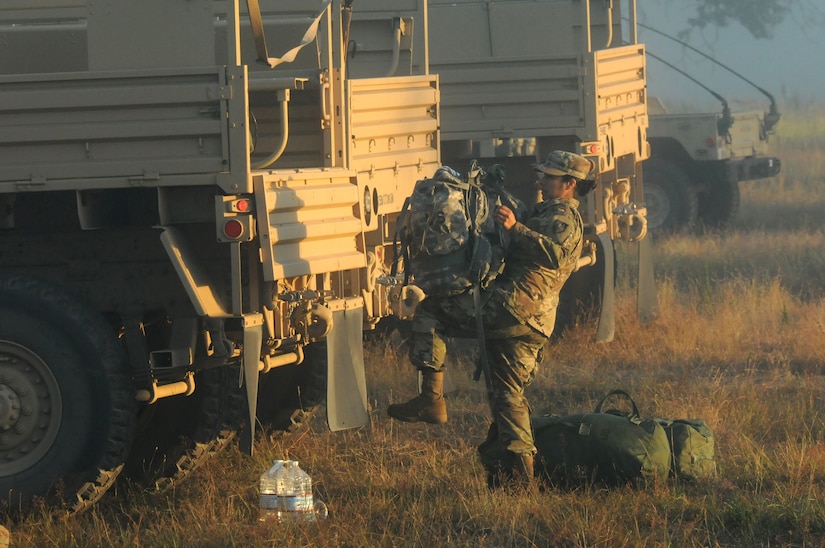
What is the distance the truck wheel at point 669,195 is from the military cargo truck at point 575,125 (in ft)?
16.9

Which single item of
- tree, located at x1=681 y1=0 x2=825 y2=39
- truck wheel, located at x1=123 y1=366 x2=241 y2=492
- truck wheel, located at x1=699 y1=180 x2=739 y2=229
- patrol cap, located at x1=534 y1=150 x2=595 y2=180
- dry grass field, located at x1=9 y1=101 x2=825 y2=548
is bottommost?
dry grass field, located at x1=9 y1=101 x2=825 y2=548

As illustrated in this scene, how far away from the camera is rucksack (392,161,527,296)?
5848 mm

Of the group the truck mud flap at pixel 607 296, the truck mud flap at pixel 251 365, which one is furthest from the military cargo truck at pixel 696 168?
the truck mud flap at pixel 251 365

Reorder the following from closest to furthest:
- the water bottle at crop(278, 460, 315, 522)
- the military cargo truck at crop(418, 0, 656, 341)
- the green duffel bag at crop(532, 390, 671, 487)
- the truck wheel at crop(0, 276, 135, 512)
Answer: the truck wheel at crop(0, 276, 135, 512) → the water bottle at crop(278, 460, 315, 522) → the green duffel bag at crop(532, 390, 671, 487) → the military cargo truck at crop(418, 0, 656, 341)

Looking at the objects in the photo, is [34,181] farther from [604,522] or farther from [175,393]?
[604,522]

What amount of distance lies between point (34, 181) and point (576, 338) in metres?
5.16

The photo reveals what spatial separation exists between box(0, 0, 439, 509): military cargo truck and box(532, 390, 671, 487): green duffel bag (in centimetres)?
85

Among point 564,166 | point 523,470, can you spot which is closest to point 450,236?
point 564,166

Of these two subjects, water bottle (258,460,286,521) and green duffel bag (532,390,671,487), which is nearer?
water bottle (258,460,286,521)

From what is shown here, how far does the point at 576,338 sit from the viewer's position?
9.96 metres

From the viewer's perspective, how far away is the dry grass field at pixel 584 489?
216 inches

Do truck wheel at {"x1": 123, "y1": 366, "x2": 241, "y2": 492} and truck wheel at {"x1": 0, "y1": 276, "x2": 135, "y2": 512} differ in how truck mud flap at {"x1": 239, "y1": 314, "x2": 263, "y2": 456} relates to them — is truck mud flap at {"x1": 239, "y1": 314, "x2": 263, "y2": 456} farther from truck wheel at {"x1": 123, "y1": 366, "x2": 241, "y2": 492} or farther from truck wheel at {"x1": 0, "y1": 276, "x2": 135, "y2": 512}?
truck wheel at {"x1": 123, "y1": 366, "x2": 241, "y2": 492}

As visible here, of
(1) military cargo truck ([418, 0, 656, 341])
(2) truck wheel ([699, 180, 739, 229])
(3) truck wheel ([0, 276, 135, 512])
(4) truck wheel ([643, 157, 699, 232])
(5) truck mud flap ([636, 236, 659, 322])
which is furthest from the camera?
(2) truck wheel ([699, 180, 739, 229])

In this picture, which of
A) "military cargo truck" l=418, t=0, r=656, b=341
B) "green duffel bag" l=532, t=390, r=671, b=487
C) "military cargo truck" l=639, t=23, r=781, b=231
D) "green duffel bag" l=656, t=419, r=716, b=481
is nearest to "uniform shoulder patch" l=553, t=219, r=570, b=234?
"green duffel bag" l=532, t=390, r=671, b=487
